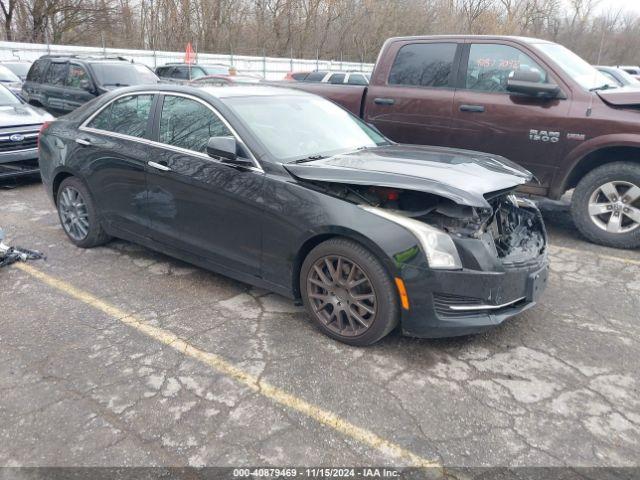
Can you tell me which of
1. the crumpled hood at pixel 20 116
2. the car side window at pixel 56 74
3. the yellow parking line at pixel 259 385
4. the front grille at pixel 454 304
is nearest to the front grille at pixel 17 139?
the crumpled hood at pixel 20 116

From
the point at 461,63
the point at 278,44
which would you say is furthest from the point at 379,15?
the point at 461,63

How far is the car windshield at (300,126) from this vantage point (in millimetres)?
3822

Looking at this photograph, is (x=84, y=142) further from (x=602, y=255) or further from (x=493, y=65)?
(x=602, y=255)

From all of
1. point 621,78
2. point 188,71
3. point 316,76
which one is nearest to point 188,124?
point 621,78

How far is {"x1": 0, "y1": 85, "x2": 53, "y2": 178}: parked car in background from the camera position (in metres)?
7.18

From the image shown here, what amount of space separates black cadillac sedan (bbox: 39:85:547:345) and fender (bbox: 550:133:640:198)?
1.58 m

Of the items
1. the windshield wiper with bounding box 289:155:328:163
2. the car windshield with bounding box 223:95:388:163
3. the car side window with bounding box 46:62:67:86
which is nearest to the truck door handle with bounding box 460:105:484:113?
the car windshield with bounding box 223:95:388:163

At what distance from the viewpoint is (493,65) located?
18.9ft

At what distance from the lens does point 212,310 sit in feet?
12.8

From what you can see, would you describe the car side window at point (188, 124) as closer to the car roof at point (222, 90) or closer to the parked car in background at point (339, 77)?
the car roof at point (222, 90)

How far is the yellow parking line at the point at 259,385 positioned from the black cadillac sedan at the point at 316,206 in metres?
0.66

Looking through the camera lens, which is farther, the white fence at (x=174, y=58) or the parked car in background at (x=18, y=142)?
the white fence at (x=174, y=58)

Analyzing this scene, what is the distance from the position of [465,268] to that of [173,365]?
1.85 m

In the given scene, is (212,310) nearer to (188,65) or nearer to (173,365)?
(173,365)
